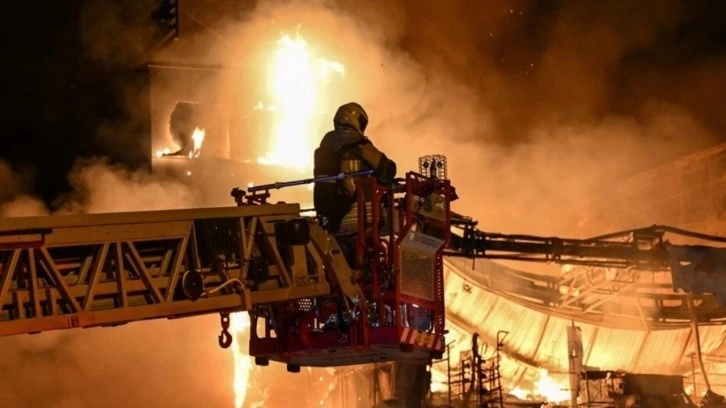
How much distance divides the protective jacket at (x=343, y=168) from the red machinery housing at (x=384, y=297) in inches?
6.2

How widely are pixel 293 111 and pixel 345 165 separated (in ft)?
60.4

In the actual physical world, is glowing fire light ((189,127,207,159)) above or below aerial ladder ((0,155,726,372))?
above

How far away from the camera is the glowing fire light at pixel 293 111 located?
23.9 m

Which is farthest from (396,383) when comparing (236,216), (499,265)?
(236,216)

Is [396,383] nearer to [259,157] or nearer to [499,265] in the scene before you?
[499,265]

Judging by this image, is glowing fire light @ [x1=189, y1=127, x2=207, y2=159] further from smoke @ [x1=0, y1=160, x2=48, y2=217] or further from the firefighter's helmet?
the firefighter's helmet

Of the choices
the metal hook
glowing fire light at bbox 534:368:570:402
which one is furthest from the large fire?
the metal hook

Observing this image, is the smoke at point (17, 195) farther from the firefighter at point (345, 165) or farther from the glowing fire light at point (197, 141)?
the firefighter at point (345, 165)

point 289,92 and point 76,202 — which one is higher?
point 289,92

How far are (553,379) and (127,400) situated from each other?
811 cm

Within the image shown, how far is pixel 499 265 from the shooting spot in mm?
17531

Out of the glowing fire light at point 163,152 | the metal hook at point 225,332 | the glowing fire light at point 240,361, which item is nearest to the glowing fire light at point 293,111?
the glowing fire light at point 163,152

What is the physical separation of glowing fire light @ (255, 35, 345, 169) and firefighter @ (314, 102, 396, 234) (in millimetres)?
16944

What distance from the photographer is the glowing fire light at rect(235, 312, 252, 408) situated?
17.2 meters
